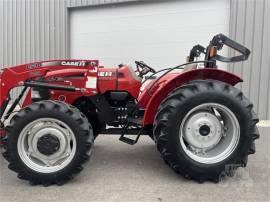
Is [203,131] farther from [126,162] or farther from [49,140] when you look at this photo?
[49,140]

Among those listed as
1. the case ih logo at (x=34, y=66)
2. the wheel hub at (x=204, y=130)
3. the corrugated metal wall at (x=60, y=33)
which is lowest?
the wheel hub at (x=204, y=130)

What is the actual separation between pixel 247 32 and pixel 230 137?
412 cm

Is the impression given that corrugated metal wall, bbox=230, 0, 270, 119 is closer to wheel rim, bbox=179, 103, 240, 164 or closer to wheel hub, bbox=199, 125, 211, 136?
wheel rim, bbox=179, 103, 240, 164

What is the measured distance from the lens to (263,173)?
3.03 m

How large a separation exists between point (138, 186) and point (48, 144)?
3.19 ft

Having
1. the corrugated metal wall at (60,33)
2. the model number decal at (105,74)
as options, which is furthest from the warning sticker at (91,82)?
the corrugated metal wall at (60,33)

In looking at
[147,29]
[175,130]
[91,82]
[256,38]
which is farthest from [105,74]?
[256,38]

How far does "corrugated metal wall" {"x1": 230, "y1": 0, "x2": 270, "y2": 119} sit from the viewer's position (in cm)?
608

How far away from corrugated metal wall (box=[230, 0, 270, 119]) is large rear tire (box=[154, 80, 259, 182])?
A: 3.83 metres

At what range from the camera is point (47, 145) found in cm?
276

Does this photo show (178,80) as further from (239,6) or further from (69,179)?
(239,6)

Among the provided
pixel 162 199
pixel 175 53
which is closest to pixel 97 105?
pixel 162 199

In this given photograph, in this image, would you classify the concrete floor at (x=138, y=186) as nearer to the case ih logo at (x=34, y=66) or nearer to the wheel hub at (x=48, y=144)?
the wheel hub at (x=48, y=144)

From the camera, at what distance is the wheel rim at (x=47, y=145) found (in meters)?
2.74
